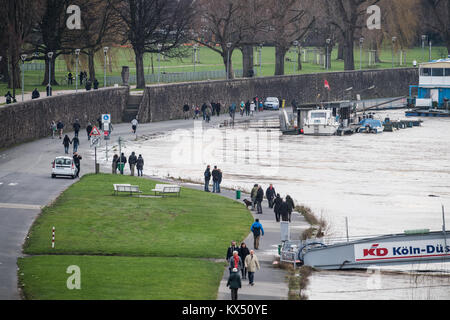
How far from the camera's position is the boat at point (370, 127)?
81.8 meters

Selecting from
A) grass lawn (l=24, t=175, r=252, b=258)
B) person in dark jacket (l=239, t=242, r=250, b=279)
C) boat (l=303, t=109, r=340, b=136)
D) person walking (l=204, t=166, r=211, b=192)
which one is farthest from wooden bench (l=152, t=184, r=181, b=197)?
boat (l=303, t=109, r=340, b=136)

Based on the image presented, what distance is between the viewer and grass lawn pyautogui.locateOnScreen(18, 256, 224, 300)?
26.7 m

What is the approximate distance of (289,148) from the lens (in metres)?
68.6

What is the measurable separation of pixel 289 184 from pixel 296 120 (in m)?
32.6

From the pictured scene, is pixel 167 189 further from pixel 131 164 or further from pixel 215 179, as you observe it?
pixel 131 164

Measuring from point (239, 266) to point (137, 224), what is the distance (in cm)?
952

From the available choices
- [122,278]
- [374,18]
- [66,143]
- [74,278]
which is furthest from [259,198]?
[374,18]

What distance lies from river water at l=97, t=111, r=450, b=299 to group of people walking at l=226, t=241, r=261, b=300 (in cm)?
205

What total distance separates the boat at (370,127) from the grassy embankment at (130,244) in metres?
38.1

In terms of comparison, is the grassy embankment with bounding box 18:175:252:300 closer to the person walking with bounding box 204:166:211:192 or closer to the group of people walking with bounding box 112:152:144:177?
the person walking with bounding box 204:166:211:192

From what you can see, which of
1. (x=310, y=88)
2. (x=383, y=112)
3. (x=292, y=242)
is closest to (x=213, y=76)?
(x=310, y=88)

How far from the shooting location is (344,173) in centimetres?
5616

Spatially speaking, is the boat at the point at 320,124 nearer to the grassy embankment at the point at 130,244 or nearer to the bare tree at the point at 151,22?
the bare tree at the point at 151,22
